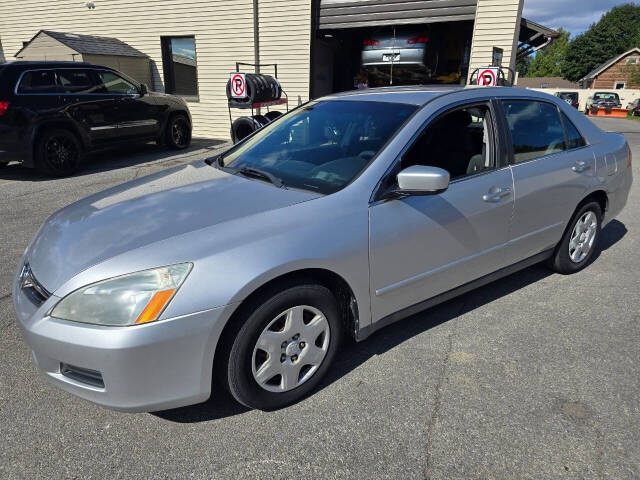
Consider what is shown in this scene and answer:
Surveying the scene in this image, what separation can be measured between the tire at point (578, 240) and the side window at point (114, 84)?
790 centimetres

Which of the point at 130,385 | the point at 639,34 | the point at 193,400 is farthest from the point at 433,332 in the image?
the point at 639,34

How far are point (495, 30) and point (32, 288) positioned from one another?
9.84 m

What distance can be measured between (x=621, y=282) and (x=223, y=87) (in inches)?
436

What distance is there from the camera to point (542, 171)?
3.29 metres

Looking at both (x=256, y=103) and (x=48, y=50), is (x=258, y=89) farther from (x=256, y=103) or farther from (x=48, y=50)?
(x=48, y=50)

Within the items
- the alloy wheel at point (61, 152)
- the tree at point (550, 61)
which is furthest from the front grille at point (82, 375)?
the tree at point (550, 61)

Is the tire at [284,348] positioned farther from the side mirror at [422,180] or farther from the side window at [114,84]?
the side window at [114,84]

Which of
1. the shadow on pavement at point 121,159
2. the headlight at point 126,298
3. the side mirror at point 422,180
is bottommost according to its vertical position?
the shadow on pavement at point 121,159

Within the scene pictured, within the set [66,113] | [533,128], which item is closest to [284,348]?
[533,128]

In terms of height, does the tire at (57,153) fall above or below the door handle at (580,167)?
below

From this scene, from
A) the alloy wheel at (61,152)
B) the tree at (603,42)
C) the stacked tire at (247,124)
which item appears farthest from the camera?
the tree at (603,42)

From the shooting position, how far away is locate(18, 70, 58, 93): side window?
720cm

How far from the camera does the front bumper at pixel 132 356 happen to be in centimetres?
187

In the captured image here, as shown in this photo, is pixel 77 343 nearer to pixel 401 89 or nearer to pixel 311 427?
pixel 311 427
